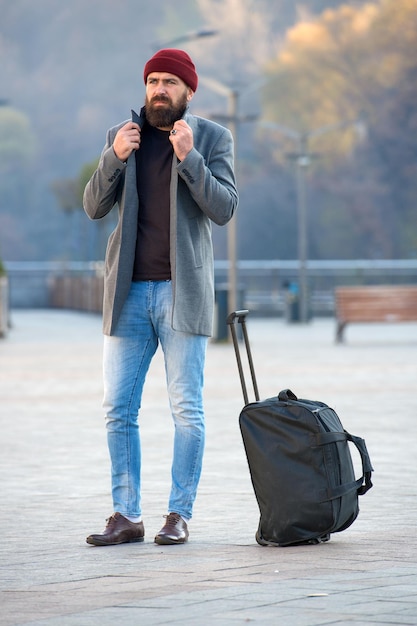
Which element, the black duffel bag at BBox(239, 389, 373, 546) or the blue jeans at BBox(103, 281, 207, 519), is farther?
the blue jeans at BBox(103, 281, 207, 519)

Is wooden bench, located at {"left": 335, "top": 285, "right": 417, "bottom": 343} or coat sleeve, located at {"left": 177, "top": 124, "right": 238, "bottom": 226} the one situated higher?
coat sleeve, located at {"left": 177, "top": 124, "right": 238, "bottom": 226}

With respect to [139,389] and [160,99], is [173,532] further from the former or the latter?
[160,99]

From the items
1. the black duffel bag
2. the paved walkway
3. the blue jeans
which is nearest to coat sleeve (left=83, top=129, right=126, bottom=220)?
the blue jeans

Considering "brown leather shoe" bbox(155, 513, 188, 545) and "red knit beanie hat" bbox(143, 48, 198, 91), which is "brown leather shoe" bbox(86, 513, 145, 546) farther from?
"red knit beanie hat" bbox(143, 48, 198, 91)

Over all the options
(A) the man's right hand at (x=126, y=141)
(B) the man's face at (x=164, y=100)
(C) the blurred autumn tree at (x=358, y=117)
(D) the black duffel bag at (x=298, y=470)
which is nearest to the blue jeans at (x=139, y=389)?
(D) the black duffel bag at (x=298, y=470)

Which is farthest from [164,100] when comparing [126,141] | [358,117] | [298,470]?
[358,117]

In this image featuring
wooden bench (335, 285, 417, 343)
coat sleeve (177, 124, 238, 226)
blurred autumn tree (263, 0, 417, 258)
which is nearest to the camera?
coat sleeve (177, 124, 238, 226)

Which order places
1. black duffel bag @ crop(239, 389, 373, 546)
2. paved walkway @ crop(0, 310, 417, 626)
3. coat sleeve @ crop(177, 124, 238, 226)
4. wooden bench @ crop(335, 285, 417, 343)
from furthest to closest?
wooden bench @ crop(335, 285, 417, 343) < coat sleeve @ crop(177, 124, 238, 226) < black duffel bag @ crop(239, 389, 373, 546) < paved walkway @ crop(0, 310, 417, 626)

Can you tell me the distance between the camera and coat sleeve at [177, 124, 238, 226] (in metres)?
5.35

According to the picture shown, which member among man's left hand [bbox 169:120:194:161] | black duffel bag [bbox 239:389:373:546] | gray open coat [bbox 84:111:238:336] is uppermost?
man's left hand [bbox 169:120:194:161]

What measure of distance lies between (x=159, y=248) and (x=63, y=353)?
→ 1592cm

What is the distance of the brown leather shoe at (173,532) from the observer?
538 centimetres

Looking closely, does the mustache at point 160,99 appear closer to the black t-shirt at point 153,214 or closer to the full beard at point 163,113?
the full beard at point 163,113

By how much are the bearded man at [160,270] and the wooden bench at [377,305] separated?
1891cm
